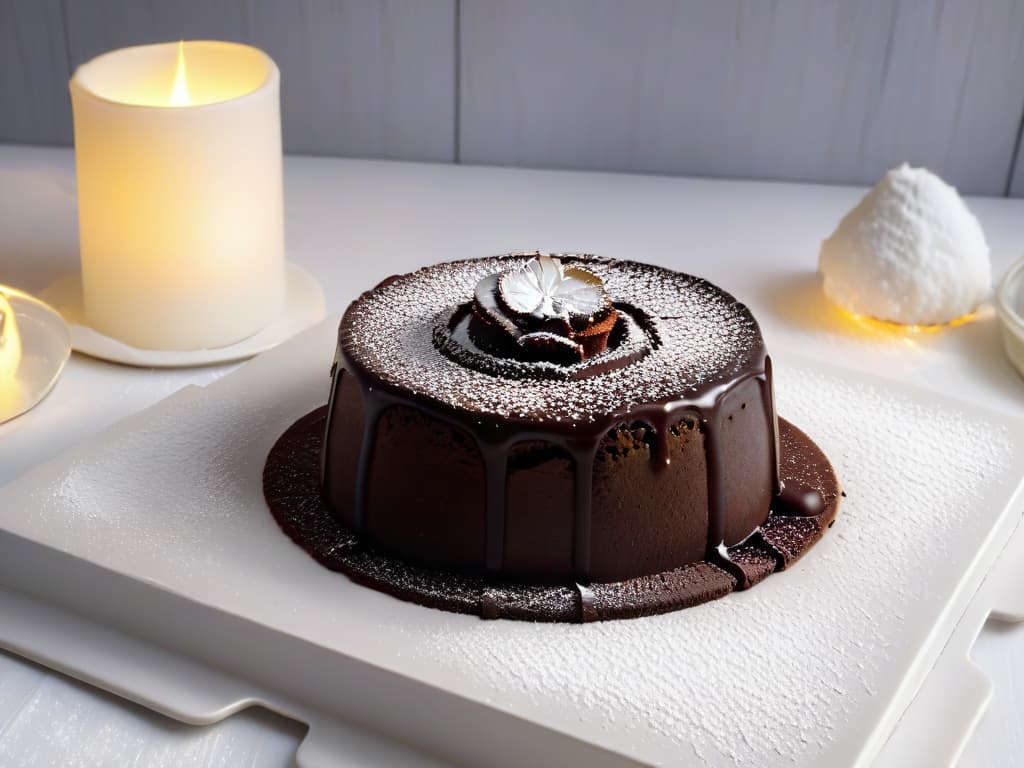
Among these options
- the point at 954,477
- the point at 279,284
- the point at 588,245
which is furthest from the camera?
the point at 588,245

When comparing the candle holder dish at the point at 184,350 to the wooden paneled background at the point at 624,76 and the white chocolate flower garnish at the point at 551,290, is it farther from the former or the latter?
the wooden paneled background at the point at 624,76

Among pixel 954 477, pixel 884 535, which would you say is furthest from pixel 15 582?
pixel 954 477

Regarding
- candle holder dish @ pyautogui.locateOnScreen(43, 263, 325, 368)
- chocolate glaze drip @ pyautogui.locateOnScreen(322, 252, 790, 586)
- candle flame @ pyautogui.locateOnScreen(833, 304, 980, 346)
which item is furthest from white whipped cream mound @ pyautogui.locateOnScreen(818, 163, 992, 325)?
candle holder dish @ pyautogui.locateOnScreen(43, 263, 325, 368)

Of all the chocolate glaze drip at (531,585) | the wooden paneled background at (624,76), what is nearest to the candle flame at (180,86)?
the chocolate glaze drip at (531,585)

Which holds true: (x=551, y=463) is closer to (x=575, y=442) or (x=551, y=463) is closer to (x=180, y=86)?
(x=575, y=442)

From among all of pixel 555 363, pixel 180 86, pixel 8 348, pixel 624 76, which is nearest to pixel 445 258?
pixel 180 86

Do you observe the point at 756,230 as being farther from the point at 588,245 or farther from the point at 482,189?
the point at 482,189
